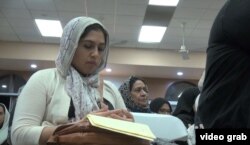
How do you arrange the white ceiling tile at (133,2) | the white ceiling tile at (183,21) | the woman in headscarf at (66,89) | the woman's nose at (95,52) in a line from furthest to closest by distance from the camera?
the white ceiling tile at (183,21) < the white ceiling tile at (133,2) < the woman's nose at (95,52) < the woman in headscarf at (66,89)

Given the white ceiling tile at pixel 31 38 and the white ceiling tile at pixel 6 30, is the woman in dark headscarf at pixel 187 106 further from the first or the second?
the white ceiling tile at pixel 31 38

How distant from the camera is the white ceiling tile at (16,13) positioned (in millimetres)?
6664

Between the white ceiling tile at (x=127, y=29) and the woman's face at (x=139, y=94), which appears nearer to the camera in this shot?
the woman's face at (x=139, y=94)

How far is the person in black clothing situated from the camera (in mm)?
998

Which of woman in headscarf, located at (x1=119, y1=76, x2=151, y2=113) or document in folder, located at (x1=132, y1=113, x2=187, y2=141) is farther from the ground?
woman in headscarf, located at (x1=119, y1=76, x2=151, y2=113)

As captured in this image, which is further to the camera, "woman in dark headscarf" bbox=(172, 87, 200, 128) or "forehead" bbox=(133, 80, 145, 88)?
"forehead" bbox=(133, 80, 145, 88)

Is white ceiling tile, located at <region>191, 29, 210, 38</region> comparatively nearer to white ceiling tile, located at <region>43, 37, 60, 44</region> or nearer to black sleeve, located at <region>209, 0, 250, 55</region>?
white ceiling tile, located at <region>43, 37, 60, 44</region>

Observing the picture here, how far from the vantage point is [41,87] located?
1.29 m

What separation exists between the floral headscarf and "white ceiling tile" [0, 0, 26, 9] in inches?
205

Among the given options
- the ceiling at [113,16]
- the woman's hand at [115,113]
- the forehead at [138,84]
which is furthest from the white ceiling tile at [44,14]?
the woman's hand at [115,113]

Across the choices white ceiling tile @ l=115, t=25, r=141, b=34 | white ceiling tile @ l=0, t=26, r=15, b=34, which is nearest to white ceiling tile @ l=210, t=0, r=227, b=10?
white ceiling tile @ l=115, t=25, r=141, b=34

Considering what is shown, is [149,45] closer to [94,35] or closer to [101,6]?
[101,6]

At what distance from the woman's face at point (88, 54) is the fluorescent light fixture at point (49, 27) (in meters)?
5.83

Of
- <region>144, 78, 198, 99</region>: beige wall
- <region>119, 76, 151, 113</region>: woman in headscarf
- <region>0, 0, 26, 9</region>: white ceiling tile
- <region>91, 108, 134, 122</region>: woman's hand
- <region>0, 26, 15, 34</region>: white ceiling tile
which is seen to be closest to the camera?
<region>91, 108, 134, 122</region>: woman's hand
